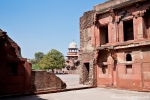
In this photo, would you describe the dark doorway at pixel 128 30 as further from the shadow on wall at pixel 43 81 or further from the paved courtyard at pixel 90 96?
the shadow on wall at pixel 43 81

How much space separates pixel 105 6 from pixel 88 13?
2.21 meters

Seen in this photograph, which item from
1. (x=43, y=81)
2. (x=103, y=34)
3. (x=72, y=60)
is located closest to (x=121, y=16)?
(x=103, y=34)

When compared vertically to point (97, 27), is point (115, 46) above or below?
below

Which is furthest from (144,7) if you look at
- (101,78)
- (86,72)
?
(86,72)

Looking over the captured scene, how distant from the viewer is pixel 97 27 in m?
14.7

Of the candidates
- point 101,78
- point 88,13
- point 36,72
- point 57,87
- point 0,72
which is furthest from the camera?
point 88,13

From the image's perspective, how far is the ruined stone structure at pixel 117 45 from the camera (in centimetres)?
1126

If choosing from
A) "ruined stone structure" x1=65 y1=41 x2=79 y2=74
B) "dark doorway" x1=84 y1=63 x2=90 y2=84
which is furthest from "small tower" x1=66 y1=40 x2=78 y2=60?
"dark doorway" x1=84 y1=63 x2=90 y2=84

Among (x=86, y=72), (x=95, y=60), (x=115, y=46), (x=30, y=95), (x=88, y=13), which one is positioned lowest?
(x=30, y=95)

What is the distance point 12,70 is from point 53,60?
2969 centimetres

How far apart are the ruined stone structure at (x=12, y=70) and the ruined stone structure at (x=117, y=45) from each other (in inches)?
254

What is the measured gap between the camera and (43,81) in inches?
448

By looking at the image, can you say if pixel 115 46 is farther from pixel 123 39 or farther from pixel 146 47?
pixel 146 47

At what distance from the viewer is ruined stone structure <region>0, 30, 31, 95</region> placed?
29.6 ft
